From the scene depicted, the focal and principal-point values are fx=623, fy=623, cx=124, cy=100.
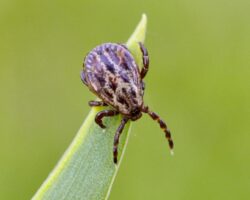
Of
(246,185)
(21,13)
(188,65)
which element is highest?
(21,13)

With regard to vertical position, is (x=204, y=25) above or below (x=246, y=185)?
above

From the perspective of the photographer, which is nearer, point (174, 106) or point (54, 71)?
point (174, 106)

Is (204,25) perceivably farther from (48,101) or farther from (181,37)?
(48,101)

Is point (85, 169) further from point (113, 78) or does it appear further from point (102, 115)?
point (113, 78)

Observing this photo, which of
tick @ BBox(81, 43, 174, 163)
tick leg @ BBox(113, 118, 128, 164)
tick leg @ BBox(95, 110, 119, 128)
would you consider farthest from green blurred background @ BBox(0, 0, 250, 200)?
tick leg @ BBox(113, 118, 128, 164)

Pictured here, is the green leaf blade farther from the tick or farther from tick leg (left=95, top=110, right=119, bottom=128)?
the tick

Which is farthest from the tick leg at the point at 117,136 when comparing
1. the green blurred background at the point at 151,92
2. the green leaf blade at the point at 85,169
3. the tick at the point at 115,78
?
the green blurred background at the point at 151,92

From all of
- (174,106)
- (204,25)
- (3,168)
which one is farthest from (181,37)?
(3,168)

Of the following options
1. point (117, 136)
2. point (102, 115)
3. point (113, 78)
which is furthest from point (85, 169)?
point (113, 78)
